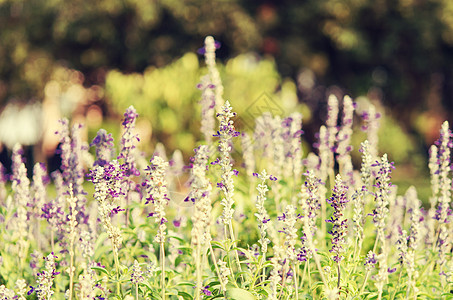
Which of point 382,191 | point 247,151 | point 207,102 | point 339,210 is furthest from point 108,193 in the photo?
point 247,151

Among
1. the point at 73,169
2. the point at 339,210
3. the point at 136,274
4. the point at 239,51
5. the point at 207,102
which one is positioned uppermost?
the point at 239,51

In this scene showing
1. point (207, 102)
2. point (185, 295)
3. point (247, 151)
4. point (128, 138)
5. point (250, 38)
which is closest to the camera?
point (185, 295)

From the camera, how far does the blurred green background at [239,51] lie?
60.5ft

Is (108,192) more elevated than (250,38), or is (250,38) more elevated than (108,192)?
(250,38)

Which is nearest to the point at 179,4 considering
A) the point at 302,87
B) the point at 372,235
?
the point at 302,87

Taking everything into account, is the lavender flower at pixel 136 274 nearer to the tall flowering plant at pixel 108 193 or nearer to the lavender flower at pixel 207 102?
the tall flowering plant at pixel 108 193

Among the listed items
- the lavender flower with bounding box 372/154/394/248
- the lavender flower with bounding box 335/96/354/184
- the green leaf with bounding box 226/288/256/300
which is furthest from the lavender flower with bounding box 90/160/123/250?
the lavender flower with bounding box 335/96/354/184

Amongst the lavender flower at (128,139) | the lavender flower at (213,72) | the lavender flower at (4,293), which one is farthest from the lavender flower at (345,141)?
the lavender flower at (4,293)

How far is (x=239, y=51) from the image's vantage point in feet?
63.4

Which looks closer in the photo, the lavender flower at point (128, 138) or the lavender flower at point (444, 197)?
the lavender flower at point (128, 138)

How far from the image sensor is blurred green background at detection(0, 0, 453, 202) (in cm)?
1844

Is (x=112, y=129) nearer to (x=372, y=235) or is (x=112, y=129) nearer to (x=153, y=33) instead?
(x=153, y=33)

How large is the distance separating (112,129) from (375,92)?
1243 cm

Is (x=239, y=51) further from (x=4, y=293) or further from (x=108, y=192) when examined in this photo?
(x=4, y=293)
